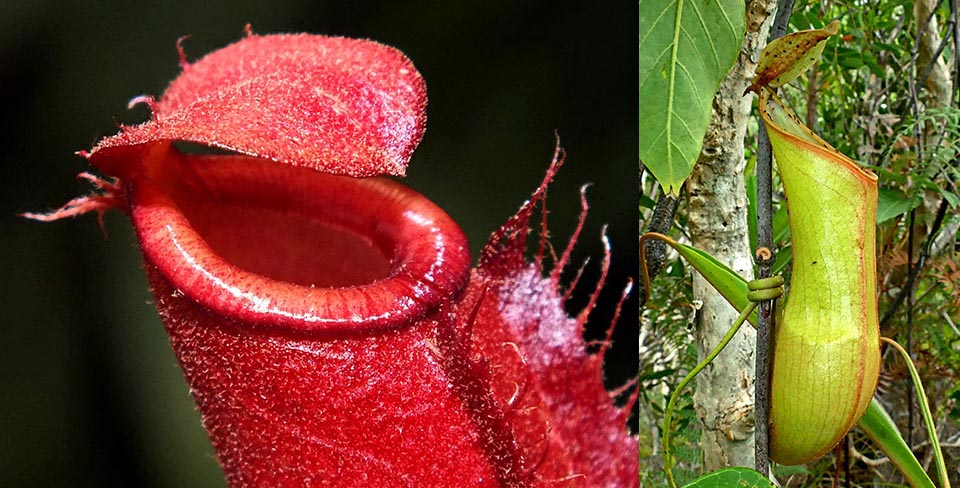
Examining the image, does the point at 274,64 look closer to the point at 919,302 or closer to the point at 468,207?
the point at 468,207

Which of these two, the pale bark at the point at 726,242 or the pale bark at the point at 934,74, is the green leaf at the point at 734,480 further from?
the pale bark at the point at 934,74

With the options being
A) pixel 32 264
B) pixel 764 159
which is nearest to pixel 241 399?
pixel 32 264

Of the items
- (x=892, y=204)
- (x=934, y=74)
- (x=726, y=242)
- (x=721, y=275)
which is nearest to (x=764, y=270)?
(x=721, y=275)

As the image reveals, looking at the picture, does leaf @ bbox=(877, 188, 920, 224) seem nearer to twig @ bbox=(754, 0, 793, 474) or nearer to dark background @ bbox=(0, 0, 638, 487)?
twig @ bbox=(754, 0, 793, 474)

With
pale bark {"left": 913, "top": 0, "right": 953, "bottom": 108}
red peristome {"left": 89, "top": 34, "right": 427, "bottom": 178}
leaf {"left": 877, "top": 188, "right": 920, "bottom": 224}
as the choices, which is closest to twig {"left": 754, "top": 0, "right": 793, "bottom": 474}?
red peristome {"left": 89, "top": 34, "right": 427, "bottom": 178}

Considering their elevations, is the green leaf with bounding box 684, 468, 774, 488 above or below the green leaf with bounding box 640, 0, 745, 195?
below

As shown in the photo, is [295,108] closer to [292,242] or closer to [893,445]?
[292,242]
